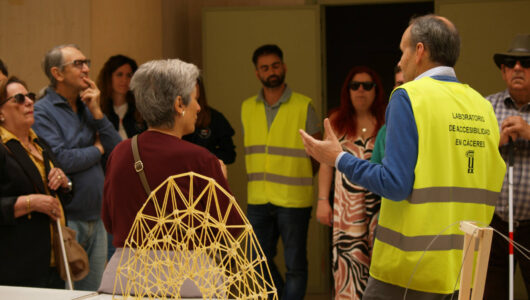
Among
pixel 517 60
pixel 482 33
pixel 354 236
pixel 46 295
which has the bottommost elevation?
pixel 354 236

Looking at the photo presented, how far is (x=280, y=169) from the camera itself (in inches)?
155

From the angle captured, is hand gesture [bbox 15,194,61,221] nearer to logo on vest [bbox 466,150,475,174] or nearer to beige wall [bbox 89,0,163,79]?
logo on vest [bbox 466,150,475,174]

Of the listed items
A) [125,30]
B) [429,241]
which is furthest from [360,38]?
[429,241]

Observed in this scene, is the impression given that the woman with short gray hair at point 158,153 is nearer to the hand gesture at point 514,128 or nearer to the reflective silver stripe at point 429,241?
the reflective silver stripe at point 429,241

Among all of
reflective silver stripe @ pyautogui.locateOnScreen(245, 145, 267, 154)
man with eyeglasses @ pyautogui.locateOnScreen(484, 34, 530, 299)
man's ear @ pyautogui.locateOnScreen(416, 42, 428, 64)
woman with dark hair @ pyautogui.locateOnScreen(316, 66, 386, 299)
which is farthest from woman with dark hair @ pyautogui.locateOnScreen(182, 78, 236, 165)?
man's ear @ pyautogui.locateOnScreen(416, 42, 428, 64)

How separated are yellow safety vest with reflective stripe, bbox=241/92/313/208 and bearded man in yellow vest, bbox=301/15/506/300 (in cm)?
174

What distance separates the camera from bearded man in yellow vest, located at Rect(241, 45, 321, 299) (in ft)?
12.7

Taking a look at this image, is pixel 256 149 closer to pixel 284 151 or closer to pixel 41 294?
pixel 284 151

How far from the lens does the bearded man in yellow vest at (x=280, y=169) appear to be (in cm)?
387

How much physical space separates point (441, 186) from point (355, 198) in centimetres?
127

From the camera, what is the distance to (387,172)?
2.00 m

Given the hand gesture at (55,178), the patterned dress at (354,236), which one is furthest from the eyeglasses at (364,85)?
the hand gesture at (55,178)

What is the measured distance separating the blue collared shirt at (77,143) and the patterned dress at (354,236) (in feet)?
4.28

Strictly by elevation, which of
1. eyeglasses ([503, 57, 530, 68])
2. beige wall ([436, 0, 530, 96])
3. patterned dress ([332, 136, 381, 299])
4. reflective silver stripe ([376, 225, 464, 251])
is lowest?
patterned dress ([332, 136, 381, 299])
